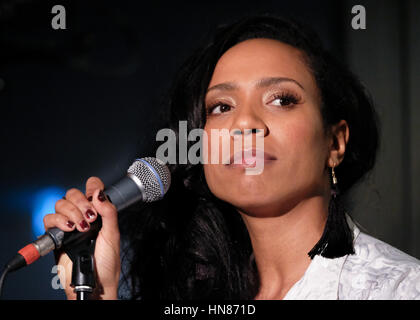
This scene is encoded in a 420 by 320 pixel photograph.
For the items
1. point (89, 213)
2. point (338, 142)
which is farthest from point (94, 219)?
point (338, 142)

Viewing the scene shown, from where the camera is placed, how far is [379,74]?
7.66ft

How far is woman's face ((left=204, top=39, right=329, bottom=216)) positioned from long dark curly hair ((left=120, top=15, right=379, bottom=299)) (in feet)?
0.29

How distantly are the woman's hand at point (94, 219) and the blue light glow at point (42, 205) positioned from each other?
81 cm

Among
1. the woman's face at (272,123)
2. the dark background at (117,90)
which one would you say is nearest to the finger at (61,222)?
the woman's face at (272,123)

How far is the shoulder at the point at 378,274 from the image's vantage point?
1356 millimetres

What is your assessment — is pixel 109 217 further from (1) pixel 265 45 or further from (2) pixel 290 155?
(1) pixel 265 45

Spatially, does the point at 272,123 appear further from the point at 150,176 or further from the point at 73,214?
the point at 73,214

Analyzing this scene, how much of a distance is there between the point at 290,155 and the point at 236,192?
207 mm

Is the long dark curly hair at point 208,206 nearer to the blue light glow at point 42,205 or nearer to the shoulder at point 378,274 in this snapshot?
the shoulder at point 378,274

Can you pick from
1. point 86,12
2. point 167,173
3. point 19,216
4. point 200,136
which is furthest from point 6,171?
point 167,173

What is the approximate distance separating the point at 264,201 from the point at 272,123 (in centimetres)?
24

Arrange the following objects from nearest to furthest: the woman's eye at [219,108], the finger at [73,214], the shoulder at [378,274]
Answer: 1. the finger at [73,214]
2. the shoulder at [378,274]
3. the woman's eye at [219,108]

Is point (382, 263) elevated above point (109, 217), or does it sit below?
below

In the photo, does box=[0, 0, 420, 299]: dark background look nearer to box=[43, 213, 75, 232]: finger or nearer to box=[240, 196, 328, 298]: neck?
box=[240, 196, 328, 298]: neck
